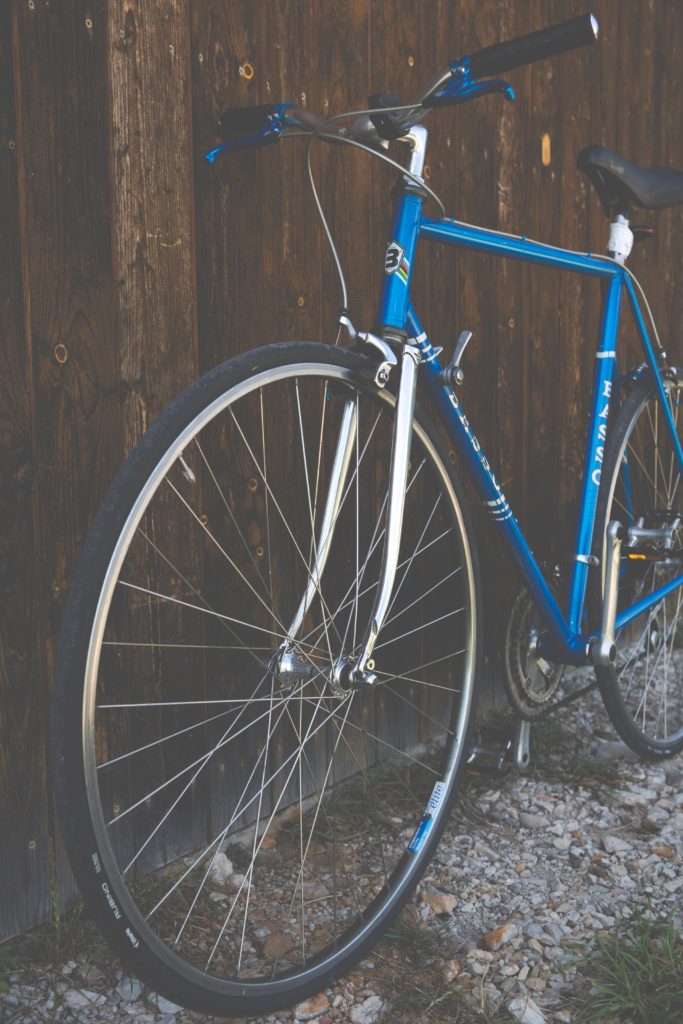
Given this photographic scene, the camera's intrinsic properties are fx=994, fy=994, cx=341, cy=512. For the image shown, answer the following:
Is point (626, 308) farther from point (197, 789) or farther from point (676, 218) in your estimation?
point (197, 789)

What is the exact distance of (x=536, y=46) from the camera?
145cm

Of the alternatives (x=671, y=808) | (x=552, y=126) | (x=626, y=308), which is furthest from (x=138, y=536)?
(x=626, y=308)

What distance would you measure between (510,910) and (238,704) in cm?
66

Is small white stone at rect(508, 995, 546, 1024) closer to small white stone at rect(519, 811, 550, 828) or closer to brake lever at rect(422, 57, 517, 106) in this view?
small white stone at rect(519, 811, 550, 828)

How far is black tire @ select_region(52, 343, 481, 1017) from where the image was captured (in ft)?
4.31

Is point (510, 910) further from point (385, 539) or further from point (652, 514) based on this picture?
point (652, 514)

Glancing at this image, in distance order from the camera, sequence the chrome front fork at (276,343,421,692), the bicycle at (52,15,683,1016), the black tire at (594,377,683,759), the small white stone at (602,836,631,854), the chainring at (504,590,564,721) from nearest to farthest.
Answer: the bicycle at (52,15,683,1016)
the chrome front fork at (276,343,421,692)
the small white stone at (602,836,631,854)
the chainring at (504,590,564,721)
the black tire at (594,377,683,759)

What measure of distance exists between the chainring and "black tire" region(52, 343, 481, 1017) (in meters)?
0.30

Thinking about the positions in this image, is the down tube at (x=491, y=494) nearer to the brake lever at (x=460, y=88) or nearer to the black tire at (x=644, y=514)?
the black tire at (x=644, y=514)

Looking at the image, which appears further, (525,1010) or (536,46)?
(525,1010)

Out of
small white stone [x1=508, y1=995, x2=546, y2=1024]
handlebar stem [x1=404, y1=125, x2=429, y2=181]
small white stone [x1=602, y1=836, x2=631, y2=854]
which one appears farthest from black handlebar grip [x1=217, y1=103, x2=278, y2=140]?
small white stone [x1=602, y1=836, x2=631, y2=854]

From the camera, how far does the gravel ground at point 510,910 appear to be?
1590mm

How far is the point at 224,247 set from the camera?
6.24ft

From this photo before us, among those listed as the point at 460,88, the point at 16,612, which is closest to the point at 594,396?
the point at 460,88
